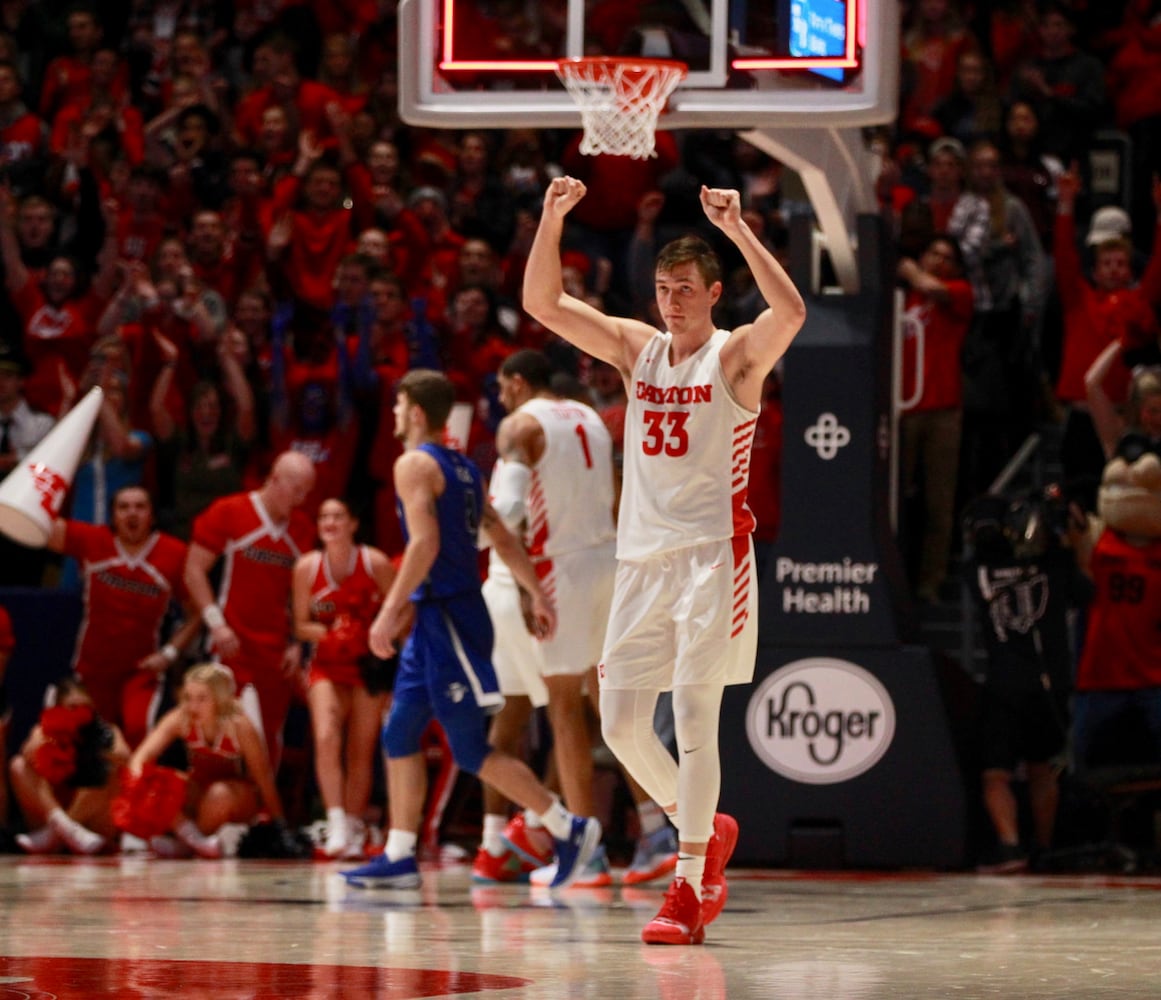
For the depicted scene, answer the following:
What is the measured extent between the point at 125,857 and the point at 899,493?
476 cm

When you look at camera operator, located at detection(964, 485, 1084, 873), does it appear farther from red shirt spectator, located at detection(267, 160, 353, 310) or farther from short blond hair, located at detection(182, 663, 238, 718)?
red shirt spectator, located at detection(267, 160, 353, 310)

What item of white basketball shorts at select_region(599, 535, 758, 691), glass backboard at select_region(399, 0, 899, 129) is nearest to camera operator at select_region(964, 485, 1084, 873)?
glass backboard at select_region(399, 0, 899, 129)

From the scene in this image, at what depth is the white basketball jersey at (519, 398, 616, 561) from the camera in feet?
32.6

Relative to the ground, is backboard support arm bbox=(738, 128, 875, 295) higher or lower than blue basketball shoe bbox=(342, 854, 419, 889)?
higher

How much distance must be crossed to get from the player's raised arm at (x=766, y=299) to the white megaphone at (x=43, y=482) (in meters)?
5.71

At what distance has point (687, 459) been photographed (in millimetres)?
7215

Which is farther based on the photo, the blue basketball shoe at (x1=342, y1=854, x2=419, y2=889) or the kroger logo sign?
the kroger logo sign

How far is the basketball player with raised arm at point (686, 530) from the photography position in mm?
7117

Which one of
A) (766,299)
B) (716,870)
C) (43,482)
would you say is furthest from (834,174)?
(43,482)

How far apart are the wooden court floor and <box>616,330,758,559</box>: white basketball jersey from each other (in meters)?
1.39

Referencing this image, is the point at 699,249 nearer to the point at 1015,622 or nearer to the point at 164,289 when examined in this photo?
the point at 1015,622

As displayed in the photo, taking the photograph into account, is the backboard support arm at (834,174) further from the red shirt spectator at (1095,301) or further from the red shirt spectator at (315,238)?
the red shirt spectator at (315,238)

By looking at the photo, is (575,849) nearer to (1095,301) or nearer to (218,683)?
(218,683)

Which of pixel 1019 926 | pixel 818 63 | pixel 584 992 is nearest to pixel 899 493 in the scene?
pixel 818 63
